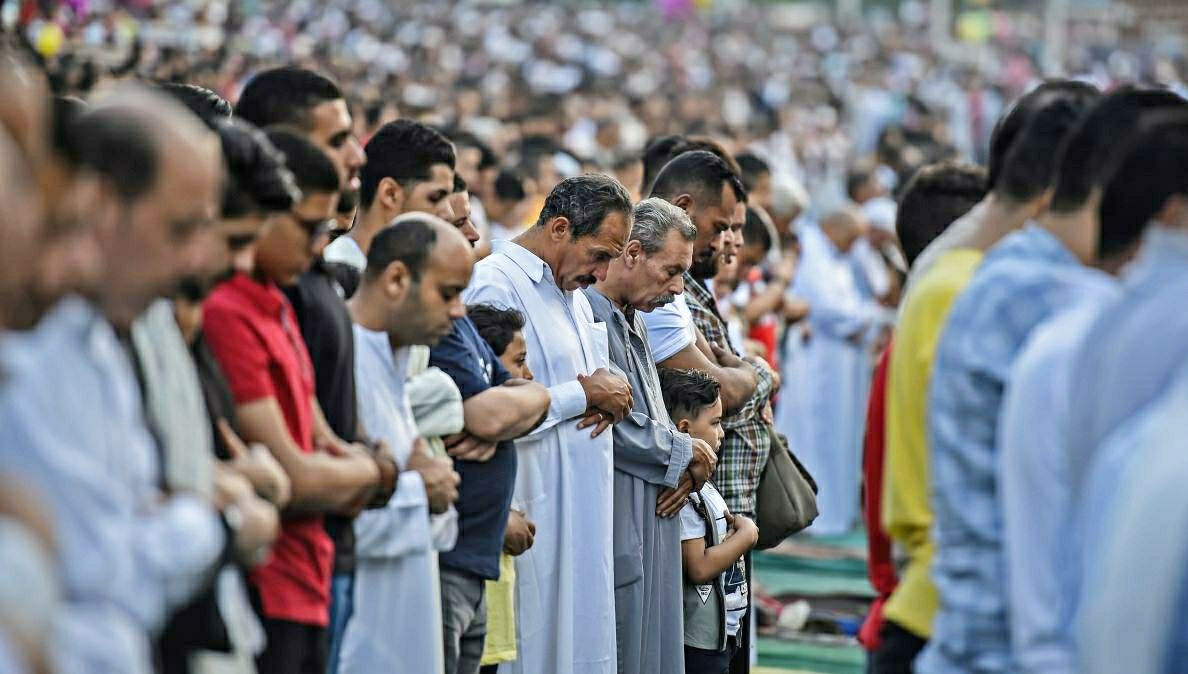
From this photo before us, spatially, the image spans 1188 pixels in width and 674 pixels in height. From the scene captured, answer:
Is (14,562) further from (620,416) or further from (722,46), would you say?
(722,46)

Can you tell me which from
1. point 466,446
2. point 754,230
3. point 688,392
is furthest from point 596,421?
point 754,230

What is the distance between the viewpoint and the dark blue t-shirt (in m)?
4.34

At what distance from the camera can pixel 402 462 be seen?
403cm

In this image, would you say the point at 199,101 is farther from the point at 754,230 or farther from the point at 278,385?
the point at 754,230

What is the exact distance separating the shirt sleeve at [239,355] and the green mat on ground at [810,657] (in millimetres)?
4372

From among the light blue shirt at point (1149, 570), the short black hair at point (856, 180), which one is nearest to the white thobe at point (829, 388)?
the short black hair at point (856, 180)

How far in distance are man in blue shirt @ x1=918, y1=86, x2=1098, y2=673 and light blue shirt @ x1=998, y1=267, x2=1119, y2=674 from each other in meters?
0.13

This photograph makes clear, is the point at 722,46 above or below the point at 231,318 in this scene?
Result: below

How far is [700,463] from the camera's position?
533 cm

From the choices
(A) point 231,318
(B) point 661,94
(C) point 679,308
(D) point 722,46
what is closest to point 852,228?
(C) point 679,308

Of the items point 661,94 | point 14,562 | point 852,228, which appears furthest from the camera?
point 661,94

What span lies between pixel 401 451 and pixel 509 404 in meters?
0.41

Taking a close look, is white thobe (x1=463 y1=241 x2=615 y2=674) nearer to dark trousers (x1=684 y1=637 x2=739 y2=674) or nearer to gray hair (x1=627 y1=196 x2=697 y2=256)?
gray hair (x1=627 y1=196 x2=697 y2=256)

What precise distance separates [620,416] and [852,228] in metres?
5.98
